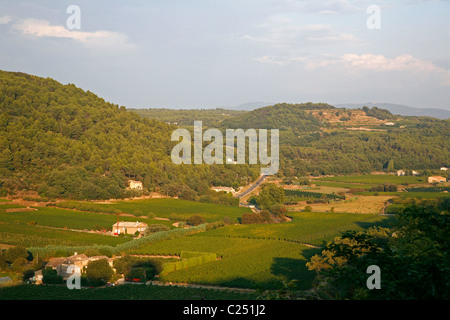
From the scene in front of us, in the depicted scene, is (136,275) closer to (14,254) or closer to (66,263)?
(66,263)

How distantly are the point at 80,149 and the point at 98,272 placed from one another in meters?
40.1

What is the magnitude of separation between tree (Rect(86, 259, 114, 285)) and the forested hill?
2756cm

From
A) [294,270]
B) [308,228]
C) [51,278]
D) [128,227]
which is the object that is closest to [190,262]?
[294,270]

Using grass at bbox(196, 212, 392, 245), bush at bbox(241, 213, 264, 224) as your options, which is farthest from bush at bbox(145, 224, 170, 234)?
bush at bbox(241, 213, 264, 224)

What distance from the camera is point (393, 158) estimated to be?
105875mm

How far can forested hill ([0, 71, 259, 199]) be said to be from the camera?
170ft

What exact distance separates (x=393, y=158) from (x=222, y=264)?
289 ft

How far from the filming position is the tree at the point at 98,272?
76.3 ft

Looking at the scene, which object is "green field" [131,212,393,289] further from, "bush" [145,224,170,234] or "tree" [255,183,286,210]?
"tree" [255,183,286,210]

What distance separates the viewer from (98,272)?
2352 cm
